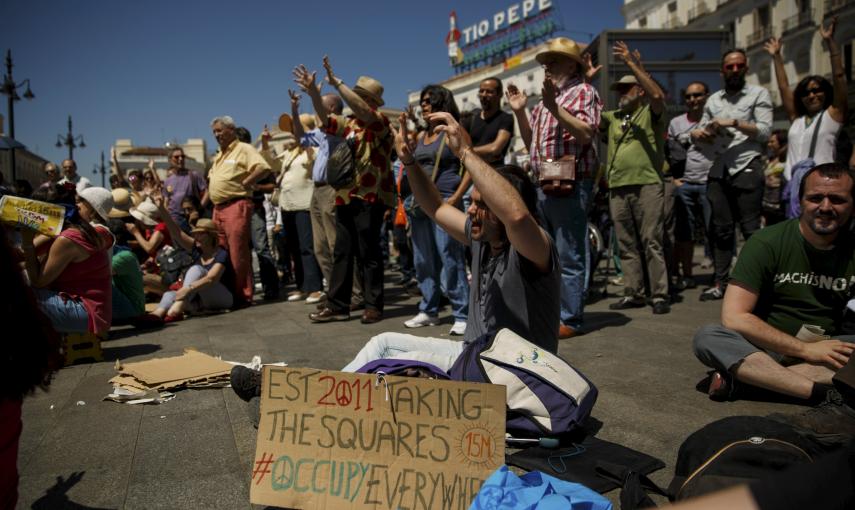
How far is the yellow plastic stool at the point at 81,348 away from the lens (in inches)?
175

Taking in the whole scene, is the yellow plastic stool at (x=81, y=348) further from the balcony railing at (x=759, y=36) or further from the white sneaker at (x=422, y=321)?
the balcony railing at (x=759, y=36)

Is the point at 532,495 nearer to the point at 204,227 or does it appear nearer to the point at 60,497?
the point at 60,497

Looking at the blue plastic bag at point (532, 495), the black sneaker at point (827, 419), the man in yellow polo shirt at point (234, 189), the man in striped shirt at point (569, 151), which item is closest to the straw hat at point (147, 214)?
the man in yellow polo shirt at point (234, 189)

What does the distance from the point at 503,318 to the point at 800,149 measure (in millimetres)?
3916

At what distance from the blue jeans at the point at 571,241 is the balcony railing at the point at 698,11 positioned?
48.0 metres

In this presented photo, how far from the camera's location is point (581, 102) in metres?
4.93

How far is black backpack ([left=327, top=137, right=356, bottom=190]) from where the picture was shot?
5.76 metres

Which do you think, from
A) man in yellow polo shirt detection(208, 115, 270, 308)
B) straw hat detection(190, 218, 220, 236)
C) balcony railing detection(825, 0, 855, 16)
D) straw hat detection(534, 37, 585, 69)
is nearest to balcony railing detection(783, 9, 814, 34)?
balcony railing detection(825, 0, 855, 16)

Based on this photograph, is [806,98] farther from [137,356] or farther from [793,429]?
[137,356]

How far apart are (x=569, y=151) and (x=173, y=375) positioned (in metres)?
3.41

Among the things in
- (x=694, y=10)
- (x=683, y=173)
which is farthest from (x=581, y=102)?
(x=694, y=10)

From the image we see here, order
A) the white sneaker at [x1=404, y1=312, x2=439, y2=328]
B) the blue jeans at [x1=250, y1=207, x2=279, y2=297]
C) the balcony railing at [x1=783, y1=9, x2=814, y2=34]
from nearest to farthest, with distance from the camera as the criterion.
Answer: the white sneaker at [x1=404, y1=312, x2=439, y2=328], the blue jeans at [x1=250, y1=207, x2=279, y2=297], the balcony railing at [x1=783, y1=9, x2=814, y2=34]

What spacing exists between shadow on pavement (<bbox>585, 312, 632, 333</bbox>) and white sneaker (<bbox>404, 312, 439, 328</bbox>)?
1382mm

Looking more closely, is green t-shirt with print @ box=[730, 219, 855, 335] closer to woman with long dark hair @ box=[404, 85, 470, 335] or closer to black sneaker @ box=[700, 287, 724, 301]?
woman with long dark hair @ box=[404, 85, 470, 335]
